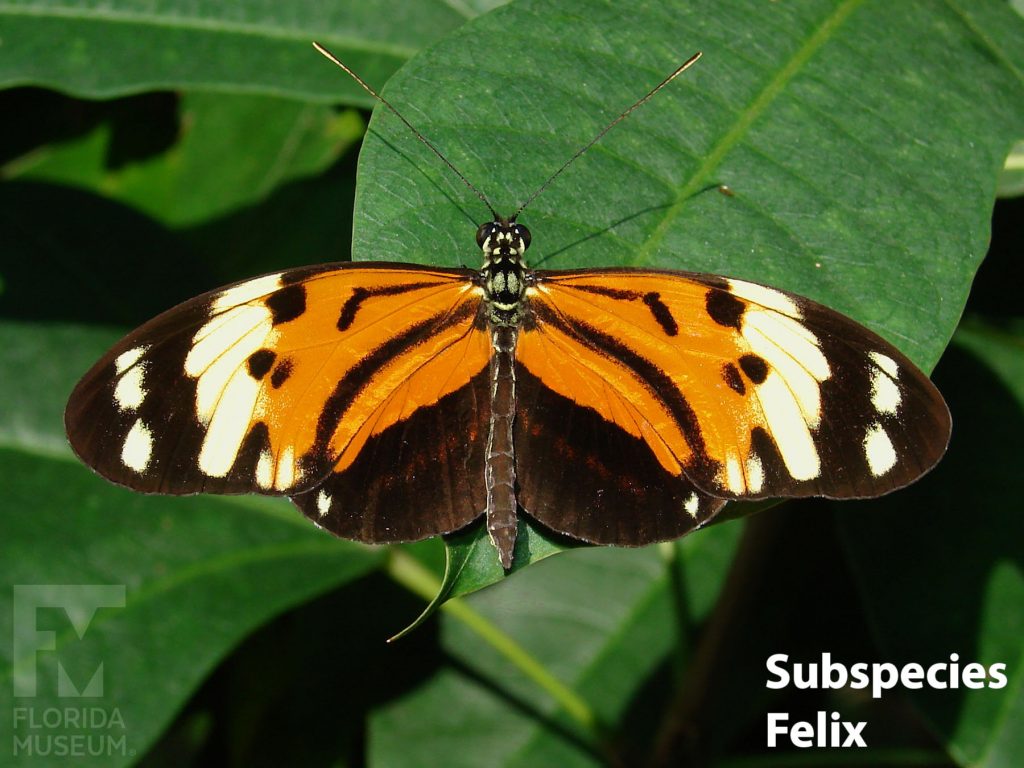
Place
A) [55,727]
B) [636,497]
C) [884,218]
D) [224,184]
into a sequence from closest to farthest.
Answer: [884,218]
[636,497]
[55,727]
[224,184]

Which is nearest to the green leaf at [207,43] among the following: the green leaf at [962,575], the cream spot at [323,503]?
the cream spot at [323,503]

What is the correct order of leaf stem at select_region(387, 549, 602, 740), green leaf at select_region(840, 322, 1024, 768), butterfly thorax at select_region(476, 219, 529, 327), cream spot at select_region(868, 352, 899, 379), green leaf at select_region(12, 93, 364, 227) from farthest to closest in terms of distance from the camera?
green leaf at select_region(12, 93, 364, 227)
leaf stem at select_region(387, 549, 602, 740)
green leaf at select_region(840, 322, 1024, 768)
butterfly thorax at select_region(476, 219, 529, 327)
cream spot at select_region(868, 352, 899, 379)

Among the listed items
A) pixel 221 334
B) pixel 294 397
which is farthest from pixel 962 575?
pixel 221 334

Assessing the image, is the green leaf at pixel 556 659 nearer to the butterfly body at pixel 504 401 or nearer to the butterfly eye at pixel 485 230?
the butterfly body at pixel 504 401

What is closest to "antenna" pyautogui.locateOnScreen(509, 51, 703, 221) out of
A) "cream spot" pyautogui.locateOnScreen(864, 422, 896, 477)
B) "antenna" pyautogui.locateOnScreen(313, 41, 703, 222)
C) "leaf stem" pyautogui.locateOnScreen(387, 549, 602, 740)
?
"antenna" pyautogui.locateOnScreen(313, 41, 703, 222)

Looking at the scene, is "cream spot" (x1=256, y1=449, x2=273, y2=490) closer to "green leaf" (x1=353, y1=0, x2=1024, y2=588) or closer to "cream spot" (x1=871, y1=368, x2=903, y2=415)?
"green leaf" (x1=353, y1=0, x2=1024, y2=588)

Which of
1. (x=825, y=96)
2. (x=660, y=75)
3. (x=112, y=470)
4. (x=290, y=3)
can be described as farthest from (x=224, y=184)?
(x=825, y=96)

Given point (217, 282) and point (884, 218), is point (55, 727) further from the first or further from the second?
point (884, 218)
